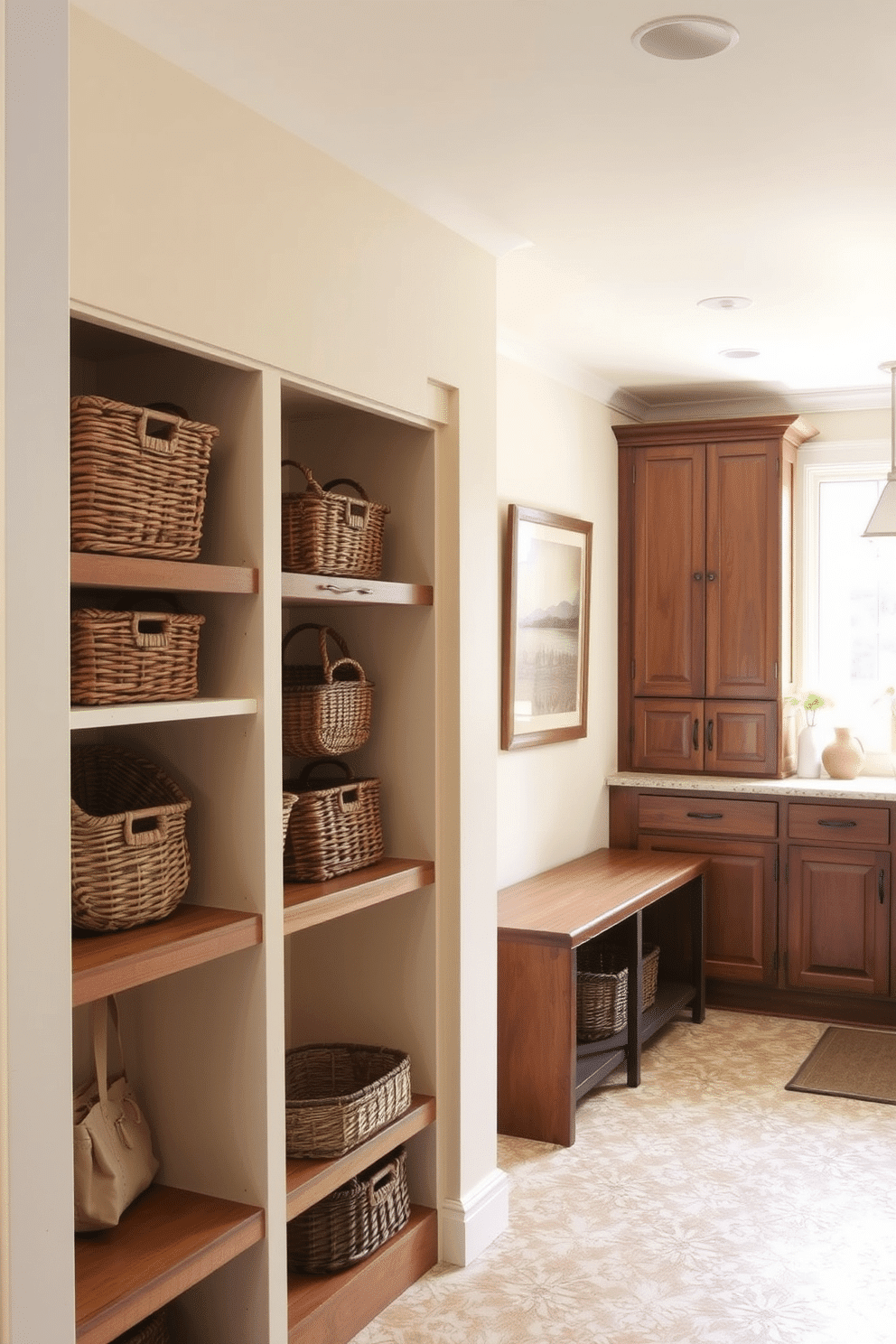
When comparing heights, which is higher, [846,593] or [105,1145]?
[846,593]

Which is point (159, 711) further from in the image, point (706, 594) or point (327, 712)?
point (706, 594)

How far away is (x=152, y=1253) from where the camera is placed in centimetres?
214

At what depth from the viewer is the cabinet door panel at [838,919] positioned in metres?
4.93

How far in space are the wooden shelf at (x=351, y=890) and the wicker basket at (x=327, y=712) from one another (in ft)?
0.94

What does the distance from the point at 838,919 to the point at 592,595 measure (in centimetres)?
166

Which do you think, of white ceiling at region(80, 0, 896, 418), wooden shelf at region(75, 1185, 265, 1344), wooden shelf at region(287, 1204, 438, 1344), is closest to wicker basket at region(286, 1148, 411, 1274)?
wooden shelf at region(287, 1204, 438, 1344)

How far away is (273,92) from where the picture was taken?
2.29 meters

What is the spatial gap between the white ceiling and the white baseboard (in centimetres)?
239

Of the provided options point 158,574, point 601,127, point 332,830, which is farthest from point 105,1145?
point 601,127

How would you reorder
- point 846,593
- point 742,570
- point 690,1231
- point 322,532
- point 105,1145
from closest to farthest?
point 105,1145 → point 322,532 → point 690,1231 → point 742,570 → point 846,593

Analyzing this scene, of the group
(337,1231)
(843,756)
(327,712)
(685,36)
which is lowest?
(337,1231)

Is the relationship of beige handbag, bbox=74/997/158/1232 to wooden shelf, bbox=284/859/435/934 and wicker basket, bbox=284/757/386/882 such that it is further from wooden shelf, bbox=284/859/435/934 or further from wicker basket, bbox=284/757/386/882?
wicker basket, bbox=284/757/386/882

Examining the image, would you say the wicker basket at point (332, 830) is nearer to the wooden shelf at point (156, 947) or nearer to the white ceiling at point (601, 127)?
the wooden shelf at point (156, 947)

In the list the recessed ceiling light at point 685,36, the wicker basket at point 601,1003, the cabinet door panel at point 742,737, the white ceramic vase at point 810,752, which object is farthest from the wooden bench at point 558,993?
the recessed ceiling light at point 685,36
